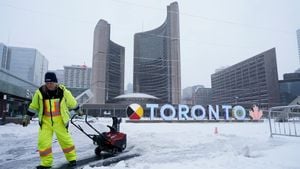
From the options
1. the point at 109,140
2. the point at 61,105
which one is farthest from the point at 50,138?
the point at 109,140

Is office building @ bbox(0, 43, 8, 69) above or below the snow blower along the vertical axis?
above

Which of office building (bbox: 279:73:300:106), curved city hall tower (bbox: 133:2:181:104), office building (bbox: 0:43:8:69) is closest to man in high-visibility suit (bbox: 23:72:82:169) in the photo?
office building (bbox: 0:43:8:69)

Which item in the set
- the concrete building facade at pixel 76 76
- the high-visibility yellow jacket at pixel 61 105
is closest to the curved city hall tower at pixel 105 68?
the concrete building facade at pixel 76 76

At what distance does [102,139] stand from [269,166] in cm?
360

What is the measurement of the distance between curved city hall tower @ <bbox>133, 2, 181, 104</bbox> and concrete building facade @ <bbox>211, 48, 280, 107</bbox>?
27188 mm

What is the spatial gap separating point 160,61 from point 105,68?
24.2 meters

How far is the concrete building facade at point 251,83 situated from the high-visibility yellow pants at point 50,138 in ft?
302

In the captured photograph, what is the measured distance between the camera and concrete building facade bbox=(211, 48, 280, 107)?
91438 millimetres

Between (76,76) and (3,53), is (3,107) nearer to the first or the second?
(3,53)

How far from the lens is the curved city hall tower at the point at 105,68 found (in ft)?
309

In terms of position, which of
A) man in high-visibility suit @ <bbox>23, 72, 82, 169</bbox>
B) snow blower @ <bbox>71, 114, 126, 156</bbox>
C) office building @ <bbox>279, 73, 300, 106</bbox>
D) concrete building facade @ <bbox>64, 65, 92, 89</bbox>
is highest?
concrete building facade @ <bbox>64, 65, 92, 89</bbox>

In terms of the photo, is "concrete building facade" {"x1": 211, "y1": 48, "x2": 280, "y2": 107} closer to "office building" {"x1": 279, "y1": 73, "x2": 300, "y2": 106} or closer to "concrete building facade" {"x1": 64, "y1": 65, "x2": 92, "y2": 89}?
"office building" {"x1": 279, "y1": 73, "x2": 300, "y2": 106}

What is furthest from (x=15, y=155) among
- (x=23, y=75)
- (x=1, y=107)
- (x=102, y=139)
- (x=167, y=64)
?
(x=167, y=64)

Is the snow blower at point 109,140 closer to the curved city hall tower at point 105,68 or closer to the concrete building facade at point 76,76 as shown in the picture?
the curved city hall tower at point 105,68
